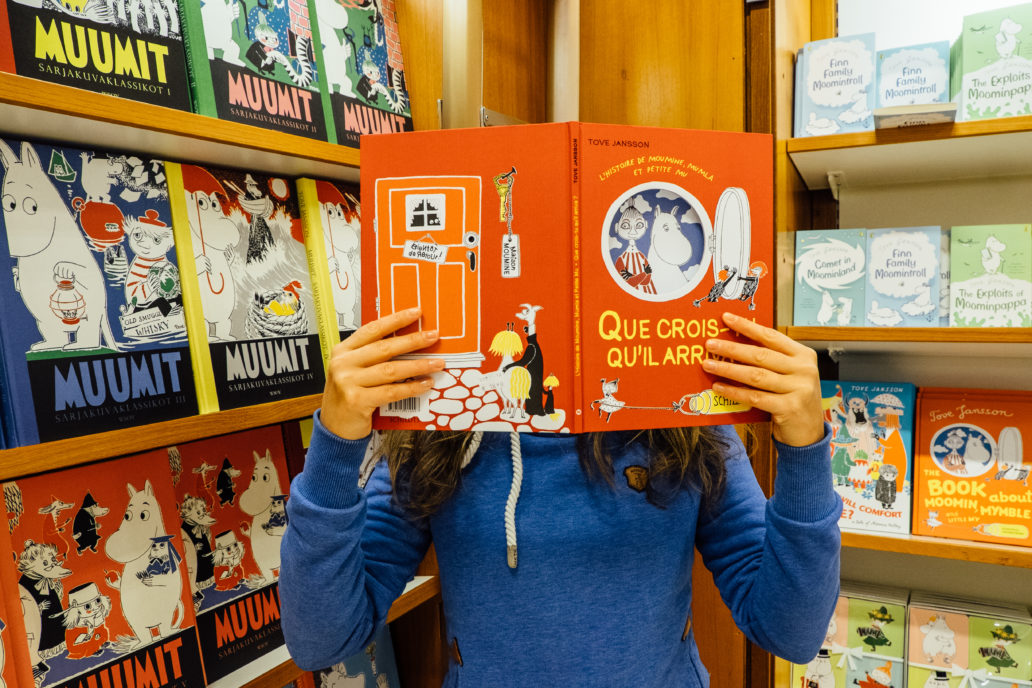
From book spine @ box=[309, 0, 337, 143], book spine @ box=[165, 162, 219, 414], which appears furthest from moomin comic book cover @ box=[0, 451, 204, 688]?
book spine @ box=[309, 0, 337, 143]

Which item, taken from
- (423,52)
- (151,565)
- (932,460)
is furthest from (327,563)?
(932,460)

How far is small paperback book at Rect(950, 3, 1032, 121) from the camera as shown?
3.84 feet

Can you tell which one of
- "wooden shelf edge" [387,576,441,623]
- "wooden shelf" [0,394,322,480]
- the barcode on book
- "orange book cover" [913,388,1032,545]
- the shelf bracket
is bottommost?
"wooden shelf edge" [387,576,441,623]

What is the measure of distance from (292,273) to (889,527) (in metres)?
1.28

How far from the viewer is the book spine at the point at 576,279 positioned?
2.19ft

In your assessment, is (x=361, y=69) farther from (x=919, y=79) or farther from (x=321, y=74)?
(x=919, y=79)

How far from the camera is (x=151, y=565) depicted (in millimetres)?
871

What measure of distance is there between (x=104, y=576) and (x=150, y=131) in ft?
1.85

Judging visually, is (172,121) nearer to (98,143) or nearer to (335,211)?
(98,143)

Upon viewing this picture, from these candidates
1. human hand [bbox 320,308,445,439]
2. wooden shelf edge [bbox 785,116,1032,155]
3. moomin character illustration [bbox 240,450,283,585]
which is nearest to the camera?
human hand [bbox 320,308,445,439]

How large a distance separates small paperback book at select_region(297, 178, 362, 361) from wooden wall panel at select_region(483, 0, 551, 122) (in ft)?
1.58

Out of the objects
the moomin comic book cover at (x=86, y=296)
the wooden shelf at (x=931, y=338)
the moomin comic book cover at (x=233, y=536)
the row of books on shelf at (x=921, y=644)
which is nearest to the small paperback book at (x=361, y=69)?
the moomin comic book cover at (x=86, y=296)

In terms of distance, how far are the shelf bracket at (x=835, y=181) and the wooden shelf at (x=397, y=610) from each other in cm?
124

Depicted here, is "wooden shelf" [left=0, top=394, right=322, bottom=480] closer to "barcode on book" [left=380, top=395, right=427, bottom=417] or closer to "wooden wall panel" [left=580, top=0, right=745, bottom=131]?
"barcode on book" [left=380, top=395, right=427, bottom=417]
